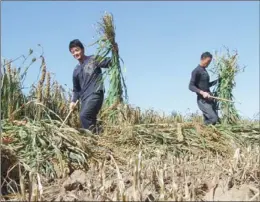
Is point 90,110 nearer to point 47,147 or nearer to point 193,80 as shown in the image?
point 47,147

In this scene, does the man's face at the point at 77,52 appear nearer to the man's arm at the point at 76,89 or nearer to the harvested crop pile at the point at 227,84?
the man's arm at the point at 76,89

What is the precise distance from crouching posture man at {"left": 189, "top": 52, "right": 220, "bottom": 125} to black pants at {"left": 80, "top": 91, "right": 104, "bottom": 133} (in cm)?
224

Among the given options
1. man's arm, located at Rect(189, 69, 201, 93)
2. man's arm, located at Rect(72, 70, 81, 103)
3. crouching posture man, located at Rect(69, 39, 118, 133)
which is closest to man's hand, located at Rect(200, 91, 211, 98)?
man's arm, located at Rect(189, 69, 201, 93)

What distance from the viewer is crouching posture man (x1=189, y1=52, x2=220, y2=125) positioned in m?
7.99

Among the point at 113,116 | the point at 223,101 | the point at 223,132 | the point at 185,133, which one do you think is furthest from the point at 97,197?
the point at 223,101

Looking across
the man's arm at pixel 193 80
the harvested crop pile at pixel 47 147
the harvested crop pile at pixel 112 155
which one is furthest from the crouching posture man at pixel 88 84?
the man's arm at pixel 193 80

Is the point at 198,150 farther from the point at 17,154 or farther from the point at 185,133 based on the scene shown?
the point at 17,154

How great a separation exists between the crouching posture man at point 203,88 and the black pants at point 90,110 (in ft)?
7.36

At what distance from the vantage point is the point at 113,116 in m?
7.47

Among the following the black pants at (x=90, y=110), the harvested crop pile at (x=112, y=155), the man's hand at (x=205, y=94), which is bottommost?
the harvested crop pile at (x=112, y=155)

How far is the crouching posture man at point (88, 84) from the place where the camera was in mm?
6258

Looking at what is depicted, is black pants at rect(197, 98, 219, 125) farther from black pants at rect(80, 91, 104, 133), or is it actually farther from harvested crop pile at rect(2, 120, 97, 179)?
harvested crop pile at rect(2, 120, 97, 179)

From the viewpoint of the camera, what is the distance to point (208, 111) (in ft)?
26.3

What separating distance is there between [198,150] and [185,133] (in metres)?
0.50
